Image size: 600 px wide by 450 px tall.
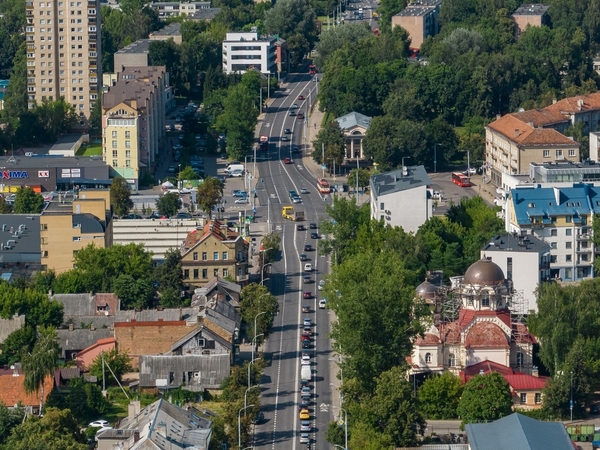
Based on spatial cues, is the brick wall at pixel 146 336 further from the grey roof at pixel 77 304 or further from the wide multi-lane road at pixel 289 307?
the grey roof at pixel 77 304

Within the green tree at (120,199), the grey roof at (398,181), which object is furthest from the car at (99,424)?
the green tree at (120,199)

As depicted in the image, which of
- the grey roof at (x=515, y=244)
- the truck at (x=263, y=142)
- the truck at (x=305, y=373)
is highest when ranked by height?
the truck at (x=263, y=142)

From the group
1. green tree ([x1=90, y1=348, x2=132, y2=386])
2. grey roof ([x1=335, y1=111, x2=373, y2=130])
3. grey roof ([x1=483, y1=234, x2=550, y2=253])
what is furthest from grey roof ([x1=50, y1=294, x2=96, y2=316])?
grey roof ([x1=335, y1=111, x2=373, y2=130])

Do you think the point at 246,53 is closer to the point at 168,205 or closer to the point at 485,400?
the point at 168,205

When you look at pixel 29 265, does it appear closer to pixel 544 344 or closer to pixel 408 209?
pixel 408 209

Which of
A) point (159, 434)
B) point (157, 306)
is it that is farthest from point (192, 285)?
point (159, 434)

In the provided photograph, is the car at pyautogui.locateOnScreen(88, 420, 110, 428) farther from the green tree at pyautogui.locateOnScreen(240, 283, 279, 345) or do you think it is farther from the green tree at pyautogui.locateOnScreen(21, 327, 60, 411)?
the green tree at pyautogui.locateOnScreen(240, 283, 279, 345)

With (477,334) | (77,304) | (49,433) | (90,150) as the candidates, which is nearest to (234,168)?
(90,150)
